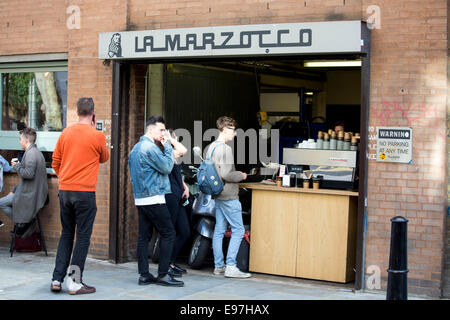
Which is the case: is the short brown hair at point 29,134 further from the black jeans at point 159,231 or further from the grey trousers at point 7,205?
the black jeans at point 159,231

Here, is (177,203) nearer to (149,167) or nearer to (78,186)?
(149,167)

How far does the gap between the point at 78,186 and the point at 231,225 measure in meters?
2.23

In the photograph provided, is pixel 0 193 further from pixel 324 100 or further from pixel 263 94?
pixel 324 100

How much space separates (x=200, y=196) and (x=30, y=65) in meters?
3.50

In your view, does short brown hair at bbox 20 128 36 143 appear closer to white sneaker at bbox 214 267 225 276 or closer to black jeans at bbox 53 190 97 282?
black jeans at bbox 53 190 97 282

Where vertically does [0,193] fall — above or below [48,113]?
below

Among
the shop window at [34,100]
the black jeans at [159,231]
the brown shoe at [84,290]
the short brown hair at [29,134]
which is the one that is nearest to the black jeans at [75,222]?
the brown shoe at [84,290]

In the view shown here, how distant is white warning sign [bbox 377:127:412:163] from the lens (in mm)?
7445

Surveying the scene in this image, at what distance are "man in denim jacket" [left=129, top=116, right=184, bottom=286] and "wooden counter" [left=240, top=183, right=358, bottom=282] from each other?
1.39 m

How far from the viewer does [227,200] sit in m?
8.39

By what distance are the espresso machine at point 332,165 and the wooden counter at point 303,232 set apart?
168mm

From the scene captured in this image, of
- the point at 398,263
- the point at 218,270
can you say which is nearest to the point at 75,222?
the point at 218,270

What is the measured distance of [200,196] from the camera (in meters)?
9.03

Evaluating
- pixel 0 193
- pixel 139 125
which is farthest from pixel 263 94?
pixel 0 193
